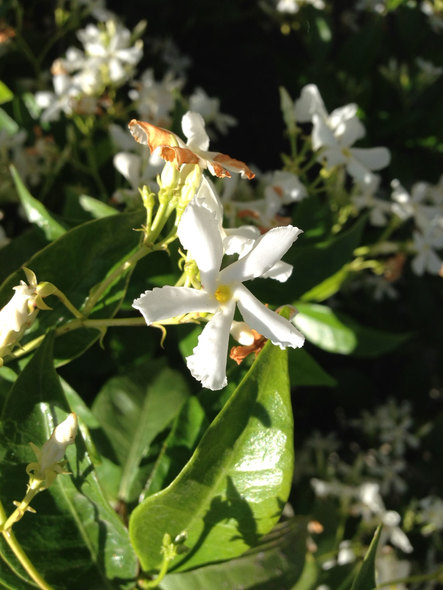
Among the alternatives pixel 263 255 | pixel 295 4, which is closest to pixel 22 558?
pixel 263 255

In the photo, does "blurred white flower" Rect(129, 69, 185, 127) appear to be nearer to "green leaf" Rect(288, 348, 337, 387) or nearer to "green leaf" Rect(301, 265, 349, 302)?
"green leaf" Rect(301, 265, 349, 302)

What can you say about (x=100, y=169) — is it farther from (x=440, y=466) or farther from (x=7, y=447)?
(x=440, y=466)

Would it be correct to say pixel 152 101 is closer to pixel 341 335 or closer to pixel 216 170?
pixel 341 335

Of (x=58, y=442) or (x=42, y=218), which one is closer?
(x=58, y=442)

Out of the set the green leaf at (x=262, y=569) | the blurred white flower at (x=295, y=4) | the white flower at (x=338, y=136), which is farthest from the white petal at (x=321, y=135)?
the blurred white flower at (x=295, y=4)

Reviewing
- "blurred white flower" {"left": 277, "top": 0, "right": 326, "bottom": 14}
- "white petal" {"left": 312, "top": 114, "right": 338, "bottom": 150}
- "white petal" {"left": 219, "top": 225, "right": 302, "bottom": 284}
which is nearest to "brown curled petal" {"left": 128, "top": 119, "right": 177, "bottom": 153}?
"white petal" {"left": 219, "top": 225, "right": 302, "bottom": 284}

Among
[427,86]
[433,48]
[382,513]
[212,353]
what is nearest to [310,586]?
[382,513]
